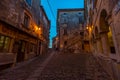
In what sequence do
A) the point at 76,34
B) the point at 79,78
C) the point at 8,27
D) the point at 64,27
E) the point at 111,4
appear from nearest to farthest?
1. the point at 111,4
2. the point at 79,78
3. the point at 8,27
4. the point at 76,34
5. the point at 64,27

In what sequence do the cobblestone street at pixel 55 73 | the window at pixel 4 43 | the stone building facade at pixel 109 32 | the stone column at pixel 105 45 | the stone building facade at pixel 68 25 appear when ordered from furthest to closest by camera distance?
the stone building facade at pixel 68 25
the window at pixel 4 43
the stone column at pixel 105 45
the cobblestone street at pixel 55 73
the stone building facade at pixel 109 32

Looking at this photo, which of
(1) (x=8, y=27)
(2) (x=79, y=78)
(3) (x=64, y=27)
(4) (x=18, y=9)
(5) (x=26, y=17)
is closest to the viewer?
(2) (x=79, y=78)

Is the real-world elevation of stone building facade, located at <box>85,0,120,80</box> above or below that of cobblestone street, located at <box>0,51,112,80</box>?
above

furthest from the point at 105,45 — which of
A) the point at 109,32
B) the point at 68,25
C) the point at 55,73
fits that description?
the point at 68,25

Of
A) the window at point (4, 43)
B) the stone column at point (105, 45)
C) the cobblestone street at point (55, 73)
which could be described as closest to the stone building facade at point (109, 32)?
the stone column at point (105, 45)

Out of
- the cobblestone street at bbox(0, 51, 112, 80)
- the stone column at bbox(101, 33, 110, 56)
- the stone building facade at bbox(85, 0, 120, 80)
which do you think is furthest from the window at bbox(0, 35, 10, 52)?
the stone column at bbox(101, 33, 110, 56)

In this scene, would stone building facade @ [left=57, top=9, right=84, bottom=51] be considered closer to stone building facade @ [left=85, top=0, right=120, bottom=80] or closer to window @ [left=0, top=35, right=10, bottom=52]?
stone building facade @ [left=85, top=0, right=120, bottom=80]

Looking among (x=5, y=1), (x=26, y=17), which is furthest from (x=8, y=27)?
(x=26, y=17)

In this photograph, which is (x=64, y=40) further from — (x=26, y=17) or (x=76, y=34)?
(x=26, y=17)

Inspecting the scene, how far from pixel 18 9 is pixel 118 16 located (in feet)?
28.1

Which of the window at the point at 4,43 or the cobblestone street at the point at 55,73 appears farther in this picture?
the window at the point at 4,43

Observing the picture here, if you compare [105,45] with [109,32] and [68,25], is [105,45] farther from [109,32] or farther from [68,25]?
[68,25]

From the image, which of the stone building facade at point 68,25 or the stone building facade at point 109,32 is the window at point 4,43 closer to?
the stone building facade at point 109,32

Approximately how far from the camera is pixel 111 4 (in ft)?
13.9
